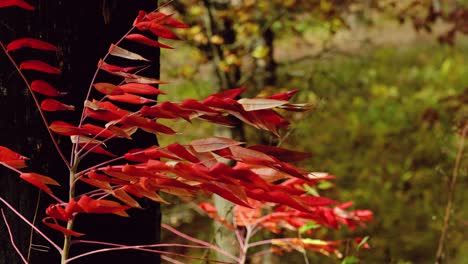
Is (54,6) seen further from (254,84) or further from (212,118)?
(254,84)

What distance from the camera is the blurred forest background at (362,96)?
131 inches

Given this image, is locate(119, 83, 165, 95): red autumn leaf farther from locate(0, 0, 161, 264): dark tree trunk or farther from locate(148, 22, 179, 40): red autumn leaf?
locate(0, 0, 161, 264): dark tree trunk

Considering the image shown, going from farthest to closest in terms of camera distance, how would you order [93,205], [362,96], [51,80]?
1. [362,96]
2. [51,80]
3. [93,205]

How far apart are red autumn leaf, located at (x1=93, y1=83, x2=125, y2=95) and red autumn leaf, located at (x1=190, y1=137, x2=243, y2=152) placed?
0.53ft

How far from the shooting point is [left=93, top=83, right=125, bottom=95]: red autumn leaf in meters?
0.99

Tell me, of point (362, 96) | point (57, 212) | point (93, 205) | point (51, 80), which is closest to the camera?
point (93, 205)

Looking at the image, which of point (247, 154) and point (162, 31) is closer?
point (247, 154)

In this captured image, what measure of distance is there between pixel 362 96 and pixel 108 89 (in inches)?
303

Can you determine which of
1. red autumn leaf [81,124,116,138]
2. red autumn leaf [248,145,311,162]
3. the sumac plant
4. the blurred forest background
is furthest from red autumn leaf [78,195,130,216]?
the blurred forest background

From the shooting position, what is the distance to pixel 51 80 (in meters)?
1.17

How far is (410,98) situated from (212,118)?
7.85 meters

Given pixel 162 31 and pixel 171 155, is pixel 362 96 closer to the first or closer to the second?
pixel 162 31

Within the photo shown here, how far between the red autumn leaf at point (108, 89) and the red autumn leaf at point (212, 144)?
0.16 m

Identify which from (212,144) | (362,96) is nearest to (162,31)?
(212,144)
